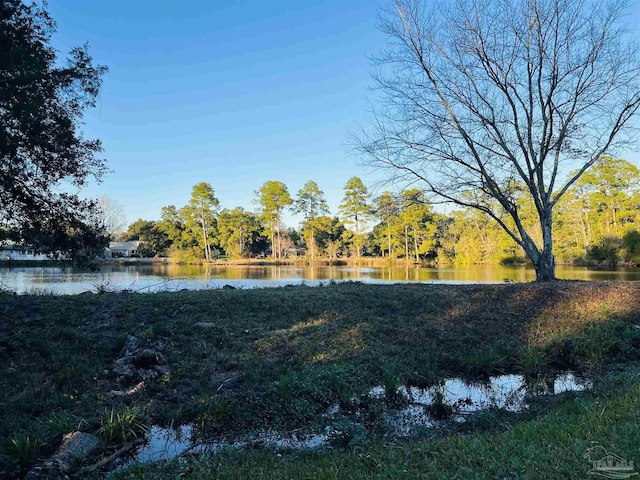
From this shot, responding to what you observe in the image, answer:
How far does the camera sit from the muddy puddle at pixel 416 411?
3.58 metres

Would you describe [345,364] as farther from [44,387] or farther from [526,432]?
[44,387]

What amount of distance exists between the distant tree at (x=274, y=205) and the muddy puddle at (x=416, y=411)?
44952mm

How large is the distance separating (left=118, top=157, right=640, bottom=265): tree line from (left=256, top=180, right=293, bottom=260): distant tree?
0.40 ft

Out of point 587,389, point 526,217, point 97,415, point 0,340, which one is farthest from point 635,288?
point 526,217

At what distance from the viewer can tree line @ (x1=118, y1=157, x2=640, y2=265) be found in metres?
35.2

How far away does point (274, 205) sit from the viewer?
162ft

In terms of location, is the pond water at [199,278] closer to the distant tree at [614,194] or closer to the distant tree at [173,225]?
the distant tree at [614,194]

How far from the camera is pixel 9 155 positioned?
19.9 ft

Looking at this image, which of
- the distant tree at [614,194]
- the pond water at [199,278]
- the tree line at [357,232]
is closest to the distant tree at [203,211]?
the tree line at [357,232]

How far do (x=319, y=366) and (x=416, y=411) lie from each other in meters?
→ 1.38

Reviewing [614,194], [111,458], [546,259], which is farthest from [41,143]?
[614,194]

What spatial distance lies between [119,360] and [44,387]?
2.85 ft

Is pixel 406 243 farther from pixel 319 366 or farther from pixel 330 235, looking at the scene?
pixel 319 366

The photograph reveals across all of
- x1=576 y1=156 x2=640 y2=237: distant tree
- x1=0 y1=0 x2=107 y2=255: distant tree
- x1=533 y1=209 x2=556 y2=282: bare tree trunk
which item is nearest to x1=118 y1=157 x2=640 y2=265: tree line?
x1=576 y1=156 x2=640 y2=237: distant tree
